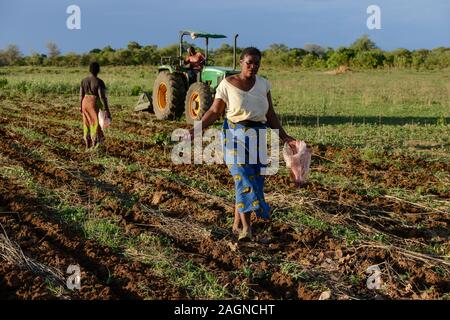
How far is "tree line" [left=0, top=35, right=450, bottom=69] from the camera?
1582 inches

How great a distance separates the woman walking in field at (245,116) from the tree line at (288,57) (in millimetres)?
33213

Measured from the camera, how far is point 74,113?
13.9m

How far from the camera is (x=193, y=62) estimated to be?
12.5 m

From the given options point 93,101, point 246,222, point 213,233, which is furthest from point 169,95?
point 246,222

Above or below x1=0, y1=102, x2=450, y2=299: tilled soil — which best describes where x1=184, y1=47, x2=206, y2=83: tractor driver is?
above

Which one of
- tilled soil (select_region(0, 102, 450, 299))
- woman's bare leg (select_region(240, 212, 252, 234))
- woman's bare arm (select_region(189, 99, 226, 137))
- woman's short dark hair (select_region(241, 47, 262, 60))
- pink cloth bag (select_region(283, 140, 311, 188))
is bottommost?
tilled soil (select_region(0, 102, 450, 299))

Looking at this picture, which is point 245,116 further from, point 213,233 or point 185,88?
point 185,88

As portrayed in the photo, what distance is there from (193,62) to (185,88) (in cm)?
60

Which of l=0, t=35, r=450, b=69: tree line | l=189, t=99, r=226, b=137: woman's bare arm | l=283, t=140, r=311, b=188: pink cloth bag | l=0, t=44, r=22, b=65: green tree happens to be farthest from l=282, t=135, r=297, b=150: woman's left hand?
l=0, t=44, r=22, b=65: green tree

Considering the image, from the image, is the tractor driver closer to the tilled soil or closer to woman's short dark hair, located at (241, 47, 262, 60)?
the tilled soil

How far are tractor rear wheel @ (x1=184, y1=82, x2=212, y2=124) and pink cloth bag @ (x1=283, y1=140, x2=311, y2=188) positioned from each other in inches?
236

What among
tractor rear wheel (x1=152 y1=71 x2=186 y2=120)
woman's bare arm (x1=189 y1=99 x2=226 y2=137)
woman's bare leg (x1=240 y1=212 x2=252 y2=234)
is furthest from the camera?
tractor rear wheel (x1=152 y1=71 x2=186 y2=120)
